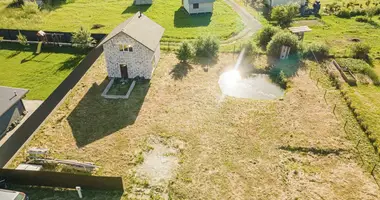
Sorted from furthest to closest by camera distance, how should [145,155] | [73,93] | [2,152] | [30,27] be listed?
[30,27]
[73,93]
[145,155]
[2,152]

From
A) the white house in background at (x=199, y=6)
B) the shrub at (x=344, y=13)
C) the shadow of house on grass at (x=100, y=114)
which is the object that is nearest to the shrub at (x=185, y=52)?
the shadow of house on grass at (x=100, y=114)

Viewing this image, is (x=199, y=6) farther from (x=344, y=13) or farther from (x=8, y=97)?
(x=8, y=97)

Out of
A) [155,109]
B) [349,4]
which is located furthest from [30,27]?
[349,4]

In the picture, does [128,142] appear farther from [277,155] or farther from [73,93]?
[277,155]

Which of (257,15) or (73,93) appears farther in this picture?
(257,15)

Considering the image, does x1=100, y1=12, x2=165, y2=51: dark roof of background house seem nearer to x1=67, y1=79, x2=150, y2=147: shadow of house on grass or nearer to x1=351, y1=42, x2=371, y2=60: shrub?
x1=67, y1=79, x2=150, y2=147: shadow of house on grass

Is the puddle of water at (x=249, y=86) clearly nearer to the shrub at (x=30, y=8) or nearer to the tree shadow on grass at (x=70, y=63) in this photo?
the tree shadow on grass at (x=70, y=63)
